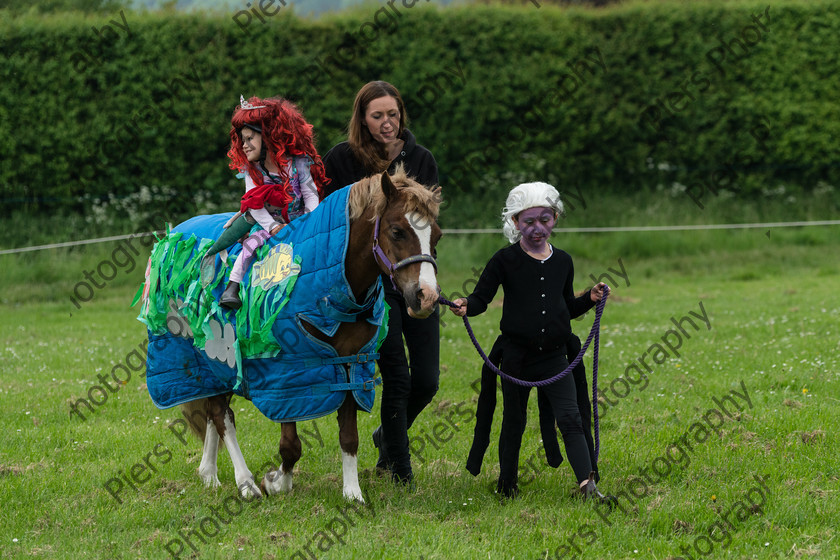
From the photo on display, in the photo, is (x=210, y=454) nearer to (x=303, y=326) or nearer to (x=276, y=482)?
(x=276, y=482)

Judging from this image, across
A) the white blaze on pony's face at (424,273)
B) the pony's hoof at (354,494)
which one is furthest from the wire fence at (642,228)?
the white blaze on pony's face at (424,273)

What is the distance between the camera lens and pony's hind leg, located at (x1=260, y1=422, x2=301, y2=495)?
502 centimetres

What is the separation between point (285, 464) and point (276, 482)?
0.13 metres

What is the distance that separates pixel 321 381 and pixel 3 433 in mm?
2913

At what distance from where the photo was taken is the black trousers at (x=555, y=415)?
4832 mm

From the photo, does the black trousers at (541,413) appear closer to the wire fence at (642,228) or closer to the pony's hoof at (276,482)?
the pony's hoof at (276,482)

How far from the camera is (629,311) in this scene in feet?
36.6

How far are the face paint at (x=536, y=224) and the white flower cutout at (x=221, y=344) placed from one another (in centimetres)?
168

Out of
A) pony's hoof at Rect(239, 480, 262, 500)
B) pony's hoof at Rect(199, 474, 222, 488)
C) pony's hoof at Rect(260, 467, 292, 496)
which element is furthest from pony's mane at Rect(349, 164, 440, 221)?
pony's hoof at Rect(199, 474, 222, 488)

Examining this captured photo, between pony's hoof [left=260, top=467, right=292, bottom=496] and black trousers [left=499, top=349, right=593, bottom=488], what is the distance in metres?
1.23

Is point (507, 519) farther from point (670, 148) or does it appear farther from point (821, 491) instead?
point (670, 148)

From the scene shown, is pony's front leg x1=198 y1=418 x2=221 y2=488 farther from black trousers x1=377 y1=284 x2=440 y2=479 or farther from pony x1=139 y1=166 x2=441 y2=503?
black trousers x1=377 y1=284 x2=440 y2=479

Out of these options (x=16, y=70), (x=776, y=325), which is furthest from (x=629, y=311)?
(x=16, y=70)

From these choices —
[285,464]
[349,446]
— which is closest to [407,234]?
[349,446]
